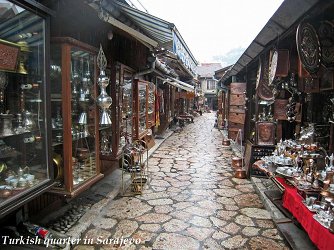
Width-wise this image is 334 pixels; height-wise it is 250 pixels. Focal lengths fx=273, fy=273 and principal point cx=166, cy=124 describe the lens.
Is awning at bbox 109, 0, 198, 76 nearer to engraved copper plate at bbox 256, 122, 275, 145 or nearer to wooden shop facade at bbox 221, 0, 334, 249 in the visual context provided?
wooden shop facade at bbox 221, 0, 334, 249

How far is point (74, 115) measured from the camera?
5.06 meters

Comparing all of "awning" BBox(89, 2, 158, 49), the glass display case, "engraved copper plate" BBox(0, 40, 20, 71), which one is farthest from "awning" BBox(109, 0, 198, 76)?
"engraved copper plate" BBox(0, 40, 20, 71)

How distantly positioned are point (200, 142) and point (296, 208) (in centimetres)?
1085

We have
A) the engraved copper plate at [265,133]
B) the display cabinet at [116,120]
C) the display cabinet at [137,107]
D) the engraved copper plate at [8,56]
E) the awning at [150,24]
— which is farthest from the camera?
the display cabinet at [137,107]

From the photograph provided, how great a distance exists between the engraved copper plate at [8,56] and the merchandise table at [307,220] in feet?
15.0

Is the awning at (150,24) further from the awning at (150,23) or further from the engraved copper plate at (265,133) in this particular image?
the engraved copper plate at (265,133)

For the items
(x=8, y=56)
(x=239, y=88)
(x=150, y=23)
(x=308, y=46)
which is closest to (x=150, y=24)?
(x=150, y=23)

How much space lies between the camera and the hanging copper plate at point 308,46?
13.2ft

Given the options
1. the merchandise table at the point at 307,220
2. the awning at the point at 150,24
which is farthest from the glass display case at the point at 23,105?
the merchandise table at the point at 307,220

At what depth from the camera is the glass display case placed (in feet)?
11.6

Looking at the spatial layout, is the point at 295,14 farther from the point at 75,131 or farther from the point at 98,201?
the point at 98,201

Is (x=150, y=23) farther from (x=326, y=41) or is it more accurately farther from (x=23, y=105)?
(x=326, y=41)

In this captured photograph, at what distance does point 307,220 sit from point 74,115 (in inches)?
167

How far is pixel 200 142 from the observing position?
15.4 metres
